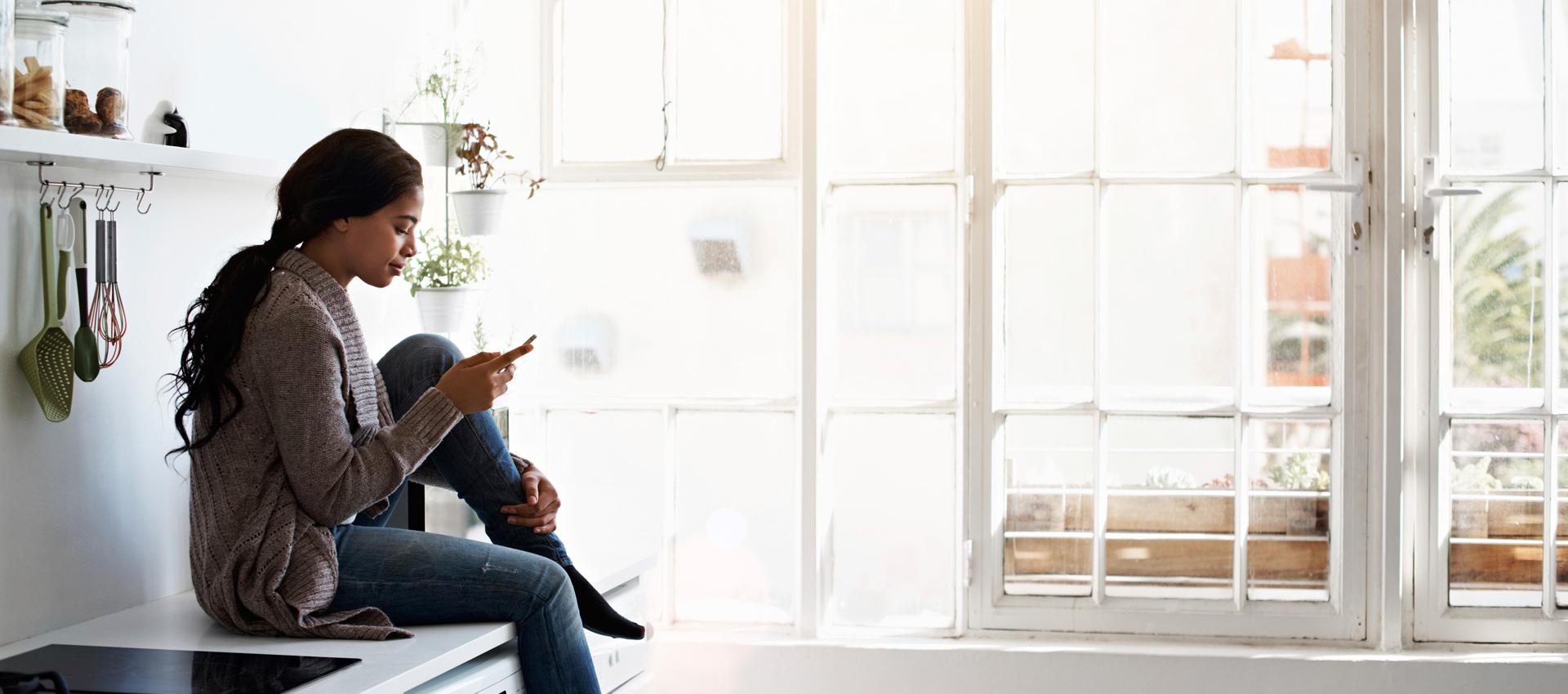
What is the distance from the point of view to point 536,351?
10.4ft

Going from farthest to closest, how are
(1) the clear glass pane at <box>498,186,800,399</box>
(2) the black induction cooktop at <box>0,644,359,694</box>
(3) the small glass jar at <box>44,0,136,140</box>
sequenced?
(1) the clear glass pane at <box>498,186,800,399</box> → (3) the small glass jar at <box>44,0,136,140</box> → (2) the black induction cooktop at <box>0,644,359,694</box>

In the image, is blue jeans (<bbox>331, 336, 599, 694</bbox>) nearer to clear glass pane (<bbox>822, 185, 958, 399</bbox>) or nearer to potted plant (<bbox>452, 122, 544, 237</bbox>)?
potted plant (<bbox>452, 122, 544, 237</bbox>)

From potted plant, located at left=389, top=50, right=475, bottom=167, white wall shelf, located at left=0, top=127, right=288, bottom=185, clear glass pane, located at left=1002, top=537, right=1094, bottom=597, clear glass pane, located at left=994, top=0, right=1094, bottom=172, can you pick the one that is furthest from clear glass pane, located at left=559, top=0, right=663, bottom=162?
clear glass pane, located at left=1002, top=537, right=1094, bottom=597

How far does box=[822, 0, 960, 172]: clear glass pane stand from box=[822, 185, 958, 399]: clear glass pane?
0.08 m

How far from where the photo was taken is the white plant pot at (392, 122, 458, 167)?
2.79 meters

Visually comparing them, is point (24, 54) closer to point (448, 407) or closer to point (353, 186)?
point (353, 186)

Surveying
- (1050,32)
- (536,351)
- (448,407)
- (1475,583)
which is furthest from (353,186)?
(1475,583)

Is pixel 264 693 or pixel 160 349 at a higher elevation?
pixel 160 349

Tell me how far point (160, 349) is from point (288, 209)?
395 mm

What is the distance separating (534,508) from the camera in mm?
2193

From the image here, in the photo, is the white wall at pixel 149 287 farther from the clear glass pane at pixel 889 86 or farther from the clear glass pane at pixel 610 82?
the clear glass pane at pixel 889 86

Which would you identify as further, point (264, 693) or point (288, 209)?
point (288, 209)

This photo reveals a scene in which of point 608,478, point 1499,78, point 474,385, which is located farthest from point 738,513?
point 1499,78

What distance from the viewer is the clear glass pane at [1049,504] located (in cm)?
297
